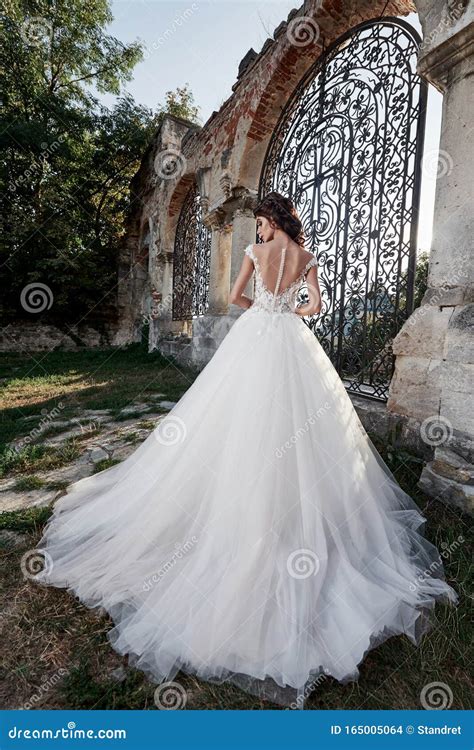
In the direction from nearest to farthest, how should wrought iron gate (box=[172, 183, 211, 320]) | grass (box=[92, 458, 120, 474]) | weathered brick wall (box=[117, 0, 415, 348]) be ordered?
grass (box=[92, 458, 120, 474]) < weathered brick wall (box=[117, 0, 415, 348]) < wrought iron gate (box=[172, 183, 211, 320])

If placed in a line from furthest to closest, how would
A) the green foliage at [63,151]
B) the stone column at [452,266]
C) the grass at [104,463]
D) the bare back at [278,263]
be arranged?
the green foliage at [63,151] → the grass at [104,463] → the stone column at [452,266] → the bare back at [278,263]

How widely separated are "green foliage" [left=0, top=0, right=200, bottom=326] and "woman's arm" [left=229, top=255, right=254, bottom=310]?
1004 centimetres

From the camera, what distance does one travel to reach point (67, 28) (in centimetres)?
1083

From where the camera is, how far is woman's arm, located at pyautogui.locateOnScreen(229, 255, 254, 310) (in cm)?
221

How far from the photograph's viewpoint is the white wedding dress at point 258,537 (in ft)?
4.29

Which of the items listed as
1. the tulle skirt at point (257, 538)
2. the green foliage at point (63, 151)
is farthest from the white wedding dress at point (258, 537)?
the green foliage at point (63, 151)

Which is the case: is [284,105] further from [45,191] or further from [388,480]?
[45,191]

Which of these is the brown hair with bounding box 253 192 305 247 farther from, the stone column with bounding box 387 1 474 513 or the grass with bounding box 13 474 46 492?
the grass with bounding box 13 474 46 492

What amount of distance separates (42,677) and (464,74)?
12.2ft

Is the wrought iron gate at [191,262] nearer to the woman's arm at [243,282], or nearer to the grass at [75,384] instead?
the grass at [75,384]

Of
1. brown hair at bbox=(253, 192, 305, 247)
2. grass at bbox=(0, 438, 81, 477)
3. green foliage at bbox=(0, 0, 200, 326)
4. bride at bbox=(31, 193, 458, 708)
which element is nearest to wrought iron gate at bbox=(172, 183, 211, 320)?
green foliage at bbox=(0, 0, 200, 326)

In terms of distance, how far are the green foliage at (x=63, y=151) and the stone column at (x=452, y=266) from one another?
34.6 feet

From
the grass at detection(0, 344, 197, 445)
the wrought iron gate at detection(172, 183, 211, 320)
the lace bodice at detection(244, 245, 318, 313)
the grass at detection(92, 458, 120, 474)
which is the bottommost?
the grass at detection(92, 458, 120, 474)

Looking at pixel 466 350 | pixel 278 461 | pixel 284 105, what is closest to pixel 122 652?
pixel 278 461
